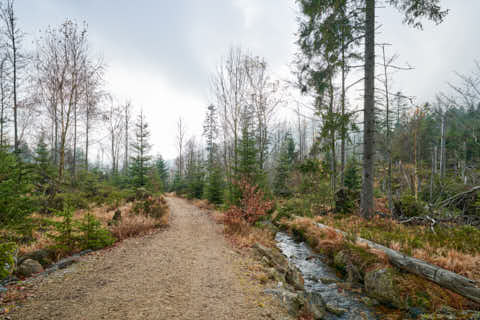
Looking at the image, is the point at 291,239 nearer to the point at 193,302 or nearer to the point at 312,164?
the point at 312,164

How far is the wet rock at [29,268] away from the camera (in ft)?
11.8

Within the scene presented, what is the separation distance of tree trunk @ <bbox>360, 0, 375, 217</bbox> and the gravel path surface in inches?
204

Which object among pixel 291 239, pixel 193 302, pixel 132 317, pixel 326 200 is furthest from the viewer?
pixel 326 200

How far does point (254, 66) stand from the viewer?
13281 millimetres

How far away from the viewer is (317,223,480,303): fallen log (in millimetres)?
3258

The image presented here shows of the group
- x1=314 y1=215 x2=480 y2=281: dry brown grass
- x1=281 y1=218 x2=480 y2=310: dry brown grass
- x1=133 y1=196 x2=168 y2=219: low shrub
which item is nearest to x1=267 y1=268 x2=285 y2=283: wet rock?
x1=281 y1=218 x2=480 y2=310: dry brown grass

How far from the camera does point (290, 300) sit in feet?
10.9

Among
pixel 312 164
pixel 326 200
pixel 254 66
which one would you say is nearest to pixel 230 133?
pixel 254 66

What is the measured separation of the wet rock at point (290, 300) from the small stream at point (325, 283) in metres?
0.79

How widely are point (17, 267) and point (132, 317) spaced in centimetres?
293

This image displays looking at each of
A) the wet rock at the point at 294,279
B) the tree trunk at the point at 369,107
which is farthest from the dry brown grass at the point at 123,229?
the tree trunk at the point at 369,107

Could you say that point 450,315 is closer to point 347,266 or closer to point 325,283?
point 347,266

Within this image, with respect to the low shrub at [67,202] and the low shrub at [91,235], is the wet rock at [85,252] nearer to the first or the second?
the low shrub at [91,235]

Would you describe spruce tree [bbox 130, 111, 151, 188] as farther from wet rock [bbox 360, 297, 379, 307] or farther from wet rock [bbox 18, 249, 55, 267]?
wet rock [bbox 360, 297, 379, 307]
